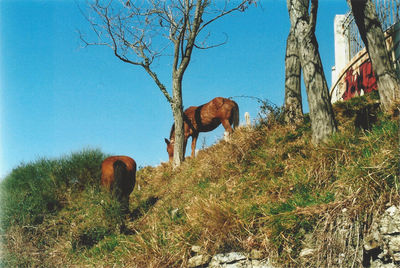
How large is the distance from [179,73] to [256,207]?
8.74m

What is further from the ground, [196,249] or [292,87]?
[292,87]

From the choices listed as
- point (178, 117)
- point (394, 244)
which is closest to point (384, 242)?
point (394, 244)

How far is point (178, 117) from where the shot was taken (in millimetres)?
13461

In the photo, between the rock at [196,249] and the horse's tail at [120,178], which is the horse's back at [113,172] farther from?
the rock at [196,249]

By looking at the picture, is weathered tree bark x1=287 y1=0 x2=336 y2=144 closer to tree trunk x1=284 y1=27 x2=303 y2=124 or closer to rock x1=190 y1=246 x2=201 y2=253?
tree trunk x1=284 y1=27 x2=303 y2=124

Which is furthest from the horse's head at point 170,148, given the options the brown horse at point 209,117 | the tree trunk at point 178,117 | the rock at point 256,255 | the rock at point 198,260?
the rock at point 256,255

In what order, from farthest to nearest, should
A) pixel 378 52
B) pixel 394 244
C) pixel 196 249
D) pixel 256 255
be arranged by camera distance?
pixel 378 52 → pixel 196 249 → pixel 256 255 → pixel 394 244

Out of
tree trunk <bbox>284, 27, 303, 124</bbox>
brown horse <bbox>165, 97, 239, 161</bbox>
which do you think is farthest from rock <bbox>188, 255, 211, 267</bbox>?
brown horse <bbox>165, 97, 239, 161</bbox>

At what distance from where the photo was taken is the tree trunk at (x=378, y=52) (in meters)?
7.37

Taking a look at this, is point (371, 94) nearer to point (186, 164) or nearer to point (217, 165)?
point (217, 165)

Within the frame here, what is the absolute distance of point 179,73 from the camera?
13.7m

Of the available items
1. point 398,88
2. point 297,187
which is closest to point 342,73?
point 398,88

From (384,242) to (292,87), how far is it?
19.4 ft

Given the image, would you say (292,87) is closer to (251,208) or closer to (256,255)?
(251,208)
